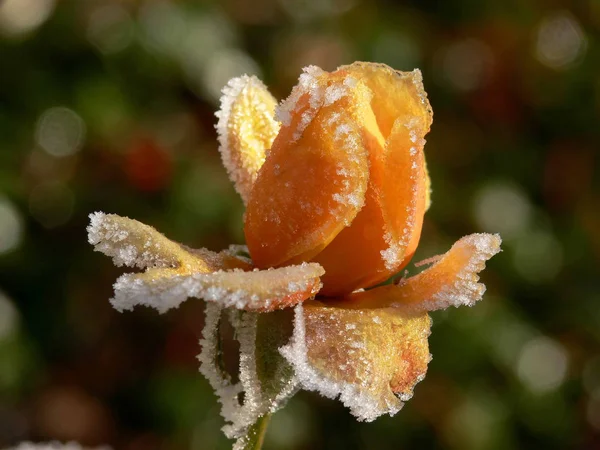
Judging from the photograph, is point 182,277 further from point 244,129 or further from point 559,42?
point 559,42

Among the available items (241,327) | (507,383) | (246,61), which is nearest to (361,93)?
(241,327)

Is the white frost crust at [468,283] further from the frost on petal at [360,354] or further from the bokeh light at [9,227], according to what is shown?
the bokeh light at [9,227]

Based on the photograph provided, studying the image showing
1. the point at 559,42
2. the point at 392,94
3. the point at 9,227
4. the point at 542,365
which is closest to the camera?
the point at 392,94

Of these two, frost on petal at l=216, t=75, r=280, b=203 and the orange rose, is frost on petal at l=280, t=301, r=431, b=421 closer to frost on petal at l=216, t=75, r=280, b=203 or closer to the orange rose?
the orange rose

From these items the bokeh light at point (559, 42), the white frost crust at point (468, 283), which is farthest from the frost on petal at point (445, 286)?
the bokeh light at point (559, 42)

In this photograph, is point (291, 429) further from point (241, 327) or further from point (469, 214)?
point (241, 327)

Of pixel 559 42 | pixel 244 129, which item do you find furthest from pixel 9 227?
pixel 559 42
